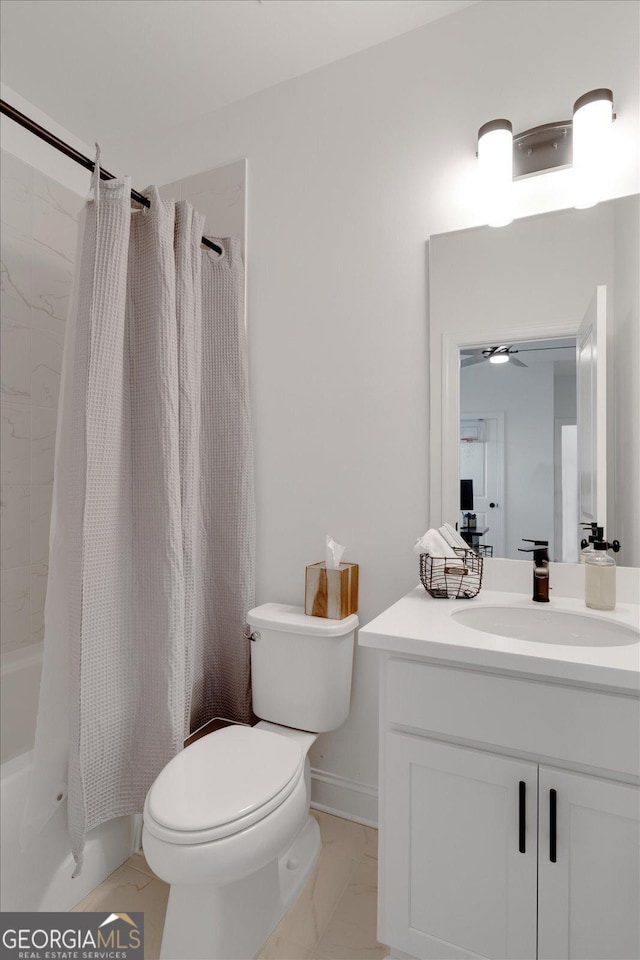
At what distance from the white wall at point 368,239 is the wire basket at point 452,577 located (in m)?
0.22

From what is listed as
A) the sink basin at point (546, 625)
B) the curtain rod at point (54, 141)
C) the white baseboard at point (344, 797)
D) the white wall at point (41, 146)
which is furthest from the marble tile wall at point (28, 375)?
the sink basin at point (546, 625)

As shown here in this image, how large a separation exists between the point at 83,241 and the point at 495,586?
1.56 m

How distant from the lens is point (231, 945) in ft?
4.01

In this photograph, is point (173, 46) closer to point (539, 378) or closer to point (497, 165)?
point (497, 165)

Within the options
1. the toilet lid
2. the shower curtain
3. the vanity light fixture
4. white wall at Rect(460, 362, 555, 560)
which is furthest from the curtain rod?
the toilet lid

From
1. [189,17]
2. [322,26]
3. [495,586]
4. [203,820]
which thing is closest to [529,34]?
[322,26]

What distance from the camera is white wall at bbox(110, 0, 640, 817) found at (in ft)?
4.93

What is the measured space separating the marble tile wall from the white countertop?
1580 millimetres

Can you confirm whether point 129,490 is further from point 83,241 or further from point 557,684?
point 557,684

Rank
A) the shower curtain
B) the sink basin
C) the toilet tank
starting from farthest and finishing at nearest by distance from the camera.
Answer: the toilet tank
the shower curtain
the sink basin

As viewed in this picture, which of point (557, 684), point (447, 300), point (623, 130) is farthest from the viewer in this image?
point (447, 300)

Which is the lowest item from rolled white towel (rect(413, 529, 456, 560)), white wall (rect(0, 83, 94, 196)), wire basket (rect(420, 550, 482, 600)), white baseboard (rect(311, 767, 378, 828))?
white baseboard (rect(311, 767, 378, 828))

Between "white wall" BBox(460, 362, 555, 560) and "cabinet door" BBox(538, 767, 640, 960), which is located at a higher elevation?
"white wall" BBox(460, 362, 555, 560)

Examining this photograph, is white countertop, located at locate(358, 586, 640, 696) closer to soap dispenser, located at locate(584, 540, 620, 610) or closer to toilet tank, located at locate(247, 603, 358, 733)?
soap dispenser, located at locate(584, 540, 620, 610)
